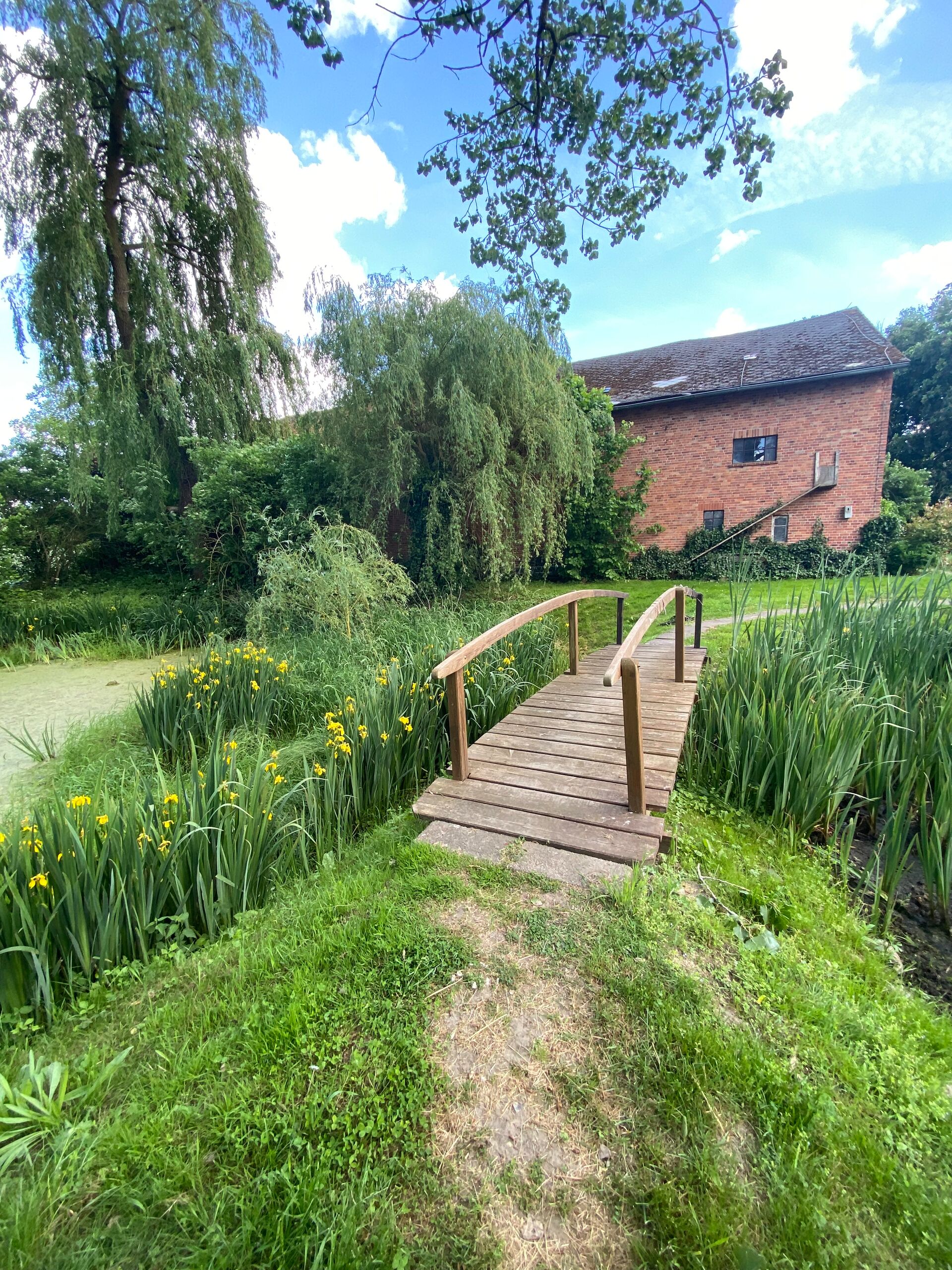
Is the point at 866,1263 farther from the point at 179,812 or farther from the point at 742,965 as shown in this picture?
the point at 179,812

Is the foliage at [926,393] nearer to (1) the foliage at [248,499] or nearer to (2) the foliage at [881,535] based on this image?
(2) the foliage at [881,535]

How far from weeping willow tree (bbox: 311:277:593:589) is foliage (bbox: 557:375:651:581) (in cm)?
446

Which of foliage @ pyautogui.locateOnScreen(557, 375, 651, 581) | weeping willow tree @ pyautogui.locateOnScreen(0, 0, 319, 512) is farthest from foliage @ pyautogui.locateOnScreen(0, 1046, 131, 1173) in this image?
foliage @ pyautogui.locateOnScreen(557, 375, 651, 581)

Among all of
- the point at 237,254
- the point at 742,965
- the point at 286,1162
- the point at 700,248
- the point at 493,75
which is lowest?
the point at 742,965

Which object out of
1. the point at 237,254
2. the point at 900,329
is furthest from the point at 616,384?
A: the point at 900,329

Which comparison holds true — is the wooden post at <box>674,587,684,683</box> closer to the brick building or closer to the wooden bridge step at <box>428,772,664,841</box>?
the wooden bridge step at <box>428,772,664,841</box>

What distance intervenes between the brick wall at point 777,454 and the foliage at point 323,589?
10.9 m

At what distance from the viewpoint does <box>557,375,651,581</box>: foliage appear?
13.6 m

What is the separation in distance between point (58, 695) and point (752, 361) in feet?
57.0

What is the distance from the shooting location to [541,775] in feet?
10.2

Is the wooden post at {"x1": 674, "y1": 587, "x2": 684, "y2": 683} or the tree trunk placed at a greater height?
the tree trunk

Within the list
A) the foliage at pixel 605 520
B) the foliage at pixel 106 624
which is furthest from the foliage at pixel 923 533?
the foliage at pixel 106 624

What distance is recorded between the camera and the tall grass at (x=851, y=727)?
2.75 metres

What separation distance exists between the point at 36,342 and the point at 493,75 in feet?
30.6
